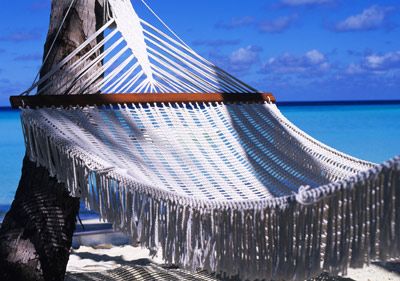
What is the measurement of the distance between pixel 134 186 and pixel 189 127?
0.71m

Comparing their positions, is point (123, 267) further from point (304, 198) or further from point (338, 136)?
point (338, 136)

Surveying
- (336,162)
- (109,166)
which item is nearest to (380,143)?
(336,162)

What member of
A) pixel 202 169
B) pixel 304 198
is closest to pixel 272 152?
pixel 202 169

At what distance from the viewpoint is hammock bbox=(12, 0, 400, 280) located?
1.23 meters

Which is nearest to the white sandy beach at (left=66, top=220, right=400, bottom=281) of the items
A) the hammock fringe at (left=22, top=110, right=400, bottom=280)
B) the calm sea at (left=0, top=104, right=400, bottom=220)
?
the hammock fringe at (left=22, top=110, right=400, bottom=280)

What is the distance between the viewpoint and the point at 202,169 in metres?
1.99

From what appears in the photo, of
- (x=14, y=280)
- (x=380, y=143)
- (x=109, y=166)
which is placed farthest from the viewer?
(x=380, y=143)

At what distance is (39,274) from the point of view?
1916 millimetres

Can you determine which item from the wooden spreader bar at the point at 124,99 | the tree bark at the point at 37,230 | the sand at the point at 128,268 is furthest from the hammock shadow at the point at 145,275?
the wooden spreader bar at the point at 124,99

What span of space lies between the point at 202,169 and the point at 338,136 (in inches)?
439

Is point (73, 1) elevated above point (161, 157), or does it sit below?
above

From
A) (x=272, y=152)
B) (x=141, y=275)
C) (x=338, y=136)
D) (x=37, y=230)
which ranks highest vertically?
(x=338, y=136)

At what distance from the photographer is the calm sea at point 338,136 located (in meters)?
9.45

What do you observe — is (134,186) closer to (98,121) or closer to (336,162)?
(98,121)
